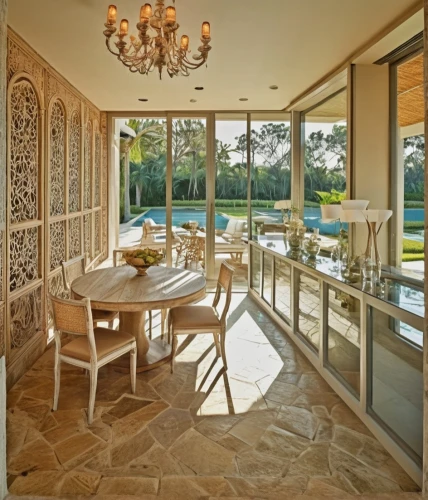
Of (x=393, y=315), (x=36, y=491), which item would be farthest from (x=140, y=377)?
(x=393, y=315)

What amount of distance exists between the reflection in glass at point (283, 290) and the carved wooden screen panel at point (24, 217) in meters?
2.56

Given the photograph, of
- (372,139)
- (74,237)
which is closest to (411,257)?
(372,139)

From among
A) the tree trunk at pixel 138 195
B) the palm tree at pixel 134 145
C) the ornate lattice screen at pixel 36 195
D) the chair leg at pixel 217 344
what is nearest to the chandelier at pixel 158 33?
the ornate lattice screen at pixel 36 195

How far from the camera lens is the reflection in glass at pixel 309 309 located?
3279 millimetres

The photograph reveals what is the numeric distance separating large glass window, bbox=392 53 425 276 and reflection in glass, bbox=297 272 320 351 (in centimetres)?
104

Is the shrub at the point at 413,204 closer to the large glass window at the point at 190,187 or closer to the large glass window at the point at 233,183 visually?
the large glass window at the point at 233,183

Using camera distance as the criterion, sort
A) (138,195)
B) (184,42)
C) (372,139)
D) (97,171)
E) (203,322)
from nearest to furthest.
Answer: (184,42)
(203,322)
(372,139)
(97,171)
(138,195)

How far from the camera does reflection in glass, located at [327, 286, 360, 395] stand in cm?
262

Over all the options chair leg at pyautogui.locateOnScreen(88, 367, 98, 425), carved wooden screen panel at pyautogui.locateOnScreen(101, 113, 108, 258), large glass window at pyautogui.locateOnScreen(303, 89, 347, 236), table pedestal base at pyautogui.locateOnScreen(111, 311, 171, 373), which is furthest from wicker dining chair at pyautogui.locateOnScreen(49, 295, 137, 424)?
carved wooden screen panel at pyautogui.locateOnScreen(101, 113, 108, 258)

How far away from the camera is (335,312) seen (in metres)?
3.00

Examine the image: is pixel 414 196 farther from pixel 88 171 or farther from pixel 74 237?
pixel 88 171

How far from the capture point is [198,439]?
2.28 meters

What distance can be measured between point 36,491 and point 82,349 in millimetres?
898

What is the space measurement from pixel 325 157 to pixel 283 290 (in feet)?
6.63
